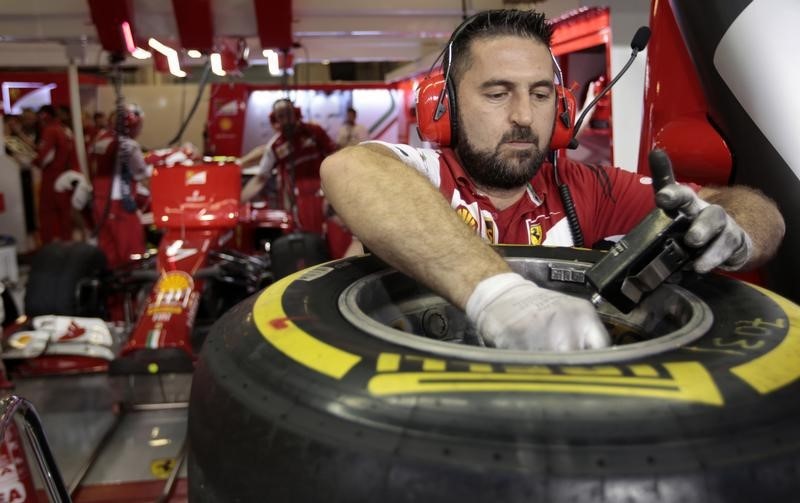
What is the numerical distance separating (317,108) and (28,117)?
392 cm

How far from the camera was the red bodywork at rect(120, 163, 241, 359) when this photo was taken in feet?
9.95

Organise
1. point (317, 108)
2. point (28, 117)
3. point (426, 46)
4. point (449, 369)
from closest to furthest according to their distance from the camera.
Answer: point (449, 369), point (426, 46), point (28, 117), point (317, 108)

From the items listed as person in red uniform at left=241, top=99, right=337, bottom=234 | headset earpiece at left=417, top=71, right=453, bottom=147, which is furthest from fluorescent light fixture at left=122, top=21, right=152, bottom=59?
headset earpiece at left=417, top=71, right=453, bottom=147

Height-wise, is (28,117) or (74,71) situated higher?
(74,71)

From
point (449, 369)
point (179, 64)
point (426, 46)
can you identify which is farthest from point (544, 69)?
point (426, 46)

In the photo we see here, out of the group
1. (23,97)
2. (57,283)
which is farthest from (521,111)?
(23,97)

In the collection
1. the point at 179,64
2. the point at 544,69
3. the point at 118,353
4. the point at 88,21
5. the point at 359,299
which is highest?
the point at 88,21

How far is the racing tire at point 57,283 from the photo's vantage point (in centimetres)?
327

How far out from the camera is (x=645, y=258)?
2.93ft

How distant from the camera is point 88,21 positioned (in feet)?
13.1

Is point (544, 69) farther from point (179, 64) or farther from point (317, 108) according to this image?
point (317, 108)

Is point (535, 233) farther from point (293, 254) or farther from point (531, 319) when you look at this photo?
point (293, 254)

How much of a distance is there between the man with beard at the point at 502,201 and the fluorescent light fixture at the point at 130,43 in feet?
7.70

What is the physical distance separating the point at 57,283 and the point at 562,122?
2.71 metres
